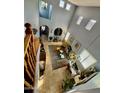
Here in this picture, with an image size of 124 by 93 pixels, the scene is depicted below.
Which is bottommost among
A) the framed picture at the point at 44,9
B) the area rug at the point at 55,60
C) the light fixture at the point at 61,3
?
the area rug at the point at 55,60

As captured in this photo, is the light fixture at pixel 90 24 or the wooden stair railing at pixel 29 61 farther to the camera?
the light fixture at pixel 90 24

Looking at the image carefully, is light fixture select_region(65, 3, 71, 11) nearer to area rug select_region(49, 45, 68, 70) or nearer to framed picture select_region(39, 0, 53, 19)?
framed picture select_region(39, 0, 53, 19)

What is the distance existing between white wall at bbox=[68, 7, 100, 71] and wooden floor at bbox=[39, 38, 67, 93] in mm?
179

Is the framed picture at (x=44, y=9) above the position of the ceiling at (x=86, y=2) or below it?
below

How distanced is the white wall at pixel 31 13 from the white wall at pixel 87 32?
25cm

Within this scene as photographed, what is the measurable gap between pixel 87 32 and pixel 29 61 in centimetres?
47

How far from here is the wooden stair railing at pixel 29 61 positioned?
164cm

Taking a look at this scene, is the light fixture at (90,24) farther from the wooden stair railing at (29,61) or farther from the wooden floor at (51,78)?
the wooden stair railing at (29,61)

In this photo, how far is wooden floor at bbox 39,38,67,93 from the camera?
1.67m

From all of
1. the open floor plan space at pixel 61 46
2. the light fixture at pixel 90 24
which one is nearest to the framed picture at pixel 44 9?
the open floor plan space at pixel 61 46

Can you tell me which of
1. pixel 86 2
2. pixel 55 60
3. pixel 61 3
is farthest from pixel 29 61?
pixel 86 2

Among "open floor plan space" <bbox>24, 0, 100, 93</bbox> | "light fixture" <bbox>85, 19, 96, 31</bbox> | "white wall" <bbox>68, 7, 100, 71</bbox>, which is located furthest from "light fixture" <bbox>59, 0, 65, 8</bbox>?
"light fixture" <bbox>85, 19, 96, 31</bbox>
